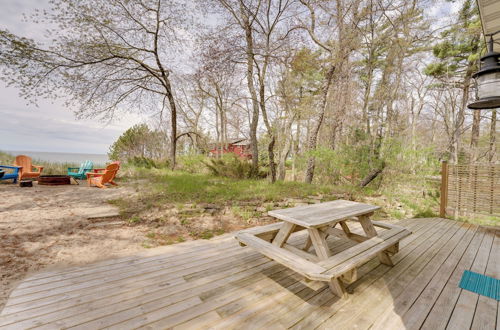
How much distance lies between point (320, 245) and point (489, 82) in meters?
2.06

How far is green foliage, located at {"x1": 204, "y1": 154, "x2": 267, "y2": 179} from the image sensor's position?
9461mm

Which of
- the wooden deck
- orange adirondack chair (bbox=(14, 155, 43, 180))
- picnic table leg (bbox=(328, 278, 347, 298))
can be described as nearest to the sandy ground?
the wooden deck

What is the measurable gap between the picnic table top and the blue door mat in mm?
1073

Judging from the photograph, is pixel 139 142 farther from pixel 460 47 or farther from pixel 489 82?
pixel 460 47

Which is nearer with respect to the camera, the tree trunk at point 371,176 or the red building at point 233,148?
the tree trunk at point 371,176

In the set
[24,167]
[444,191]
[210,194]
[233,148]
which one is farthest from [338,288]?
[233,148]

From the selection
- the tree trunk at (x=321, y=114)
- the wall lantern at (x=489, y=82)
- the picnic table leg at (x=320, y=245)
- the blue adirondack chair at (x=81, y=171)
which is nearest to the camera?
the wall lantern at (x=489, y=82)

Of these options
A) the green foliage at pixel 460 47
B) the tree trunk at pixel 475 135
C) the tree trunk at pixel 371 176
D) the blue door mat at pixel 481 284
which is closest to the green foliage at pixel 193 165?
the tree trunk at pixel 371 176

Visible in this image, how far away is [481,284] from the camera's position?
2139mm

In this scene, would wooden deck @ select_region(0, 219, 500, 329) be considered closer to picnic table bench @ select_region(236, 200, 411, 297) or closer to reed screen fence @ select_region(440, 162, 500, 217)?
picnic table bench @ select_region(236, 200, 411, 297)

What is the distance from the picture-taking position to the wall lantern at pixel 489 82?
1.78 metres

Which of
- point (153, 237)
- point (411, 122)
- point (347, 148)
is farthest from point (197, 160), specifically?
point (411, 122)

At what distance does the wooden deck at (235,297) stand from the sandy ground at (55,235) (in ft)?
1.27

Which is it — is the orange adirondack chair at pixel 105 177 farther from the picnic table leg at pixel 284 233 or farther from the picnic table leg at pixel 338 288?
the picnic table leg at pixel 338 288
